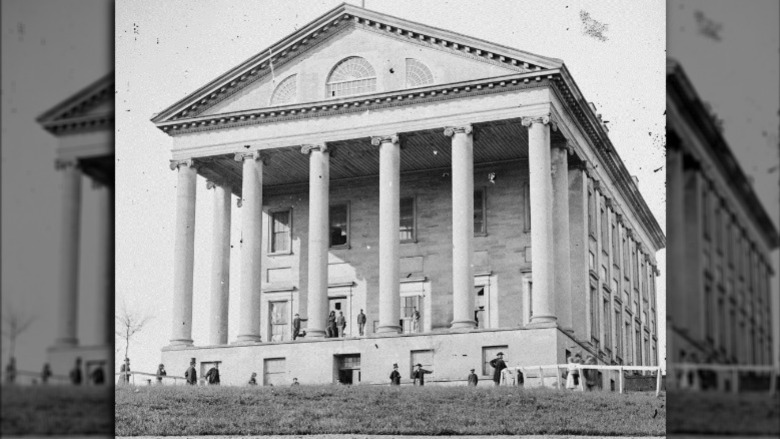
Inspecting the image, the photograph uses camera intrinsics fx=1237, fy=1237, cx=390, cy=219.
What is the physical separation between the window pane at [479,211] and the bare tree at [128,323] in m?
5.09

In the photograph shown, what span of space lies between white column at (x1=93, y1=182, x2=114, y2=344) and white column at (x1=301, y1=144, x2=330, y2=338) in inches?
136

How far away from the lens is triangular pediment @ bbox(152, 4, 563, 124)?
628 inches

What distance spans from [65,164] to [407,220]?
5781 mm

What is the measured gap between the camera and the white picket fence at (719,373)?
10.2 meters

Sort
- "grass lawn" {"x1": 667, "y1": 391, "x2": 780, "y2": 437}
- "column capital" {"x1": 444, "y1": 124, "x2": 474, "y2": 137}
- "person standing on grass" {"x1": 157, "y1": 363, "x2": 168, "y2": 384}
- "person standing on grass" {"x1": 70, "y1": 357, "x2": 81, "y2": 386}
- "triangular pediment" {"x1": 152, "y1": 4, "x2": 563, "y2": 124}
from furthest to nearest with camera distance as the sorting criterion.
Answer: "column capital" {"x1": 444, "y1": 124, "x2": 474, "y2": 137}
"person standing on grass" {"x1": 157, "y1": 363, "x2": 168, "y2": 384}
"triangular pediment" {"x1": 152, "y1": 4, "x2": 563, "y2": 124}
"person standing on grass" {"x1": 70, "y1": 357, "x2": 81, "y2": 386}
"grass lawn" {"x1": 667, "y1": 391, "x2": 780, "y2": 437}

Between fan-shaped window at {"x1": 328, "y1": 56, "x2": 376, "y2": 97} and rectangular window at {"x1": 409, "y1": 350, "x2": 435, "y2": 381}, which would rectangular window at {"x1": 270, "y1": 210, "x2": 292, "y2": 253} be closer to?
fan-shaped window at {"x1": 328, "y1": 56, "x2": 376, "y2": 97}

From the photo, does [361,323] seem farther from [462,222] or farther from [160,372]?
[160,372]

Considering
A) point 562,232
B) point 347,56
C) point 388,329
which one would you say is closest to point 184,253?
point 388,329

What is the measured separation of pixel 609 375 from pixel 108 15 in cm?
786

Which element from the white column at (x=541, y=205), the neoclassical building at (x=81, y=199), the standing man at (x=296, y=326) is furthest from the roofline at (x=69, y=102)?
the white column at (x=541, y=205)

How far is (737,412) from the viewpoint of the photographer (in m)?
10.7

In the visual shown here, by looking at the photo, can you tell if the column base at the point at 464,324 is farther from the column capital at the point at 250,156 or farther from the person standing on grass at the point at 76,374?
the person standing on grass at the point at 76,374

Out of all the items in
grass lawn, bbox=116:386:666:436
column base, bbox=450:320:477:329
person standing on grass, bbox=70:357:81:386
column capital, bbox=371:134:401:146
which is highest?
column capital, bbox=371:134:401:146

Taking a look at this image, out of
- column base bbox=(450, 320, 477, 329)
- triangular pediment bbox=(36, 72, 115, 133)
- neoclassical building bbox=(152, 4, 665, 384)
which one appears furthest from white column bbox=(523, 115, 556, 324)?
triangular pediment bbox=(36, 72, 115, 133)
